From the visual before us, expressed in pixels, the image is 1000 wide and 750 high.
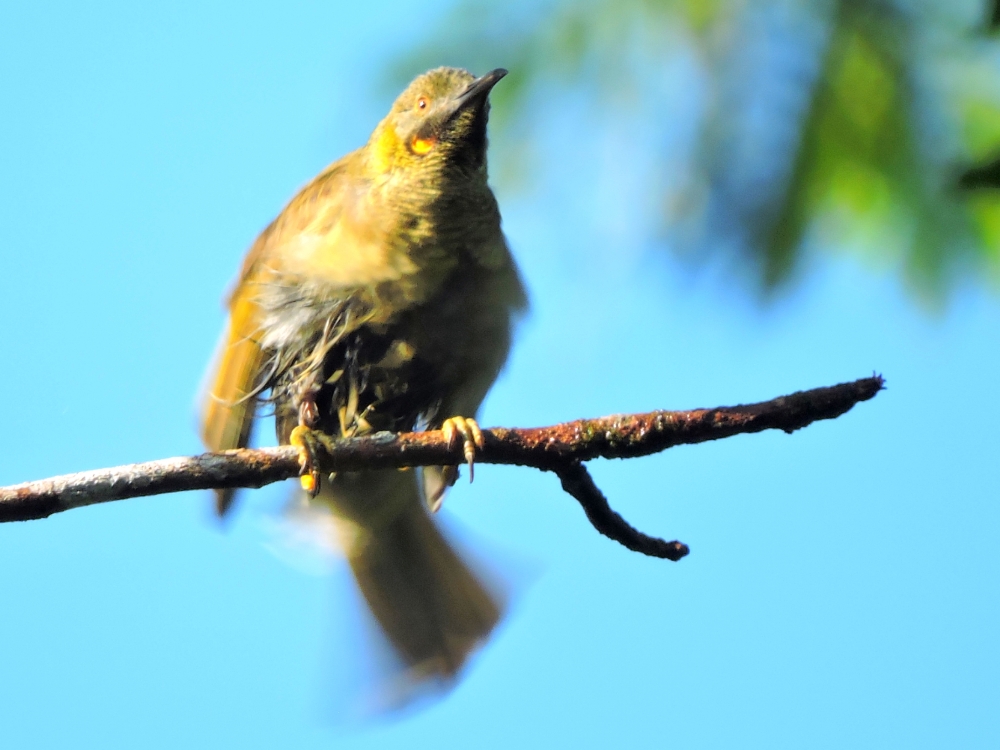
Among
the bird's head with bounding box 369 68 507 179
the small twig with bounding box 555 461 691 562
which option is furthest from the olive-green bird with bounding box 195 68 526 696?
the small twig with bounding box 555 461 691 562

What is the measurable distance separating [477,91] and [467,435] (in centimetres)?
122

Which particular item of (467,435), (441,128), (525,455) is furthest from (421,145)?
(525,455)

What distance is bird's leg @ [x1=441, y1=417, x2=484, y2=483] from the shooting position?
259cm

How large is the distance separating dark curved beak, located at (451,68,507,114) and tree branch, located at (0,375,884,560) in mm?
1188

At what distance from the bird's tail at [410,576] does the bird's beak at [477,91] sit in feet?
3.94

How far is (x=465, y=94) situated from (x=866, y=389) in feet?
5.51

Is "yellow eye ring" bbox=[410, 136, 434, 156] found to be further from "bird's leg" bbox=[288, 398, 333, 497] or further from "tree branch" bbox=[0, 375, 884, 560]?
"tree branch" bbox=[0, 375, 884, 560]

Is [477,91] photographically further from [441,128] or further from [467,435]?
[467,435]

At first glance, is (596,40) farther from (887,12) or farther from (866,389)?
(866,389)

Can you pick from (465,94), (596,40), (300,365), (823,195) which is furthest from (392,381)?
(823,195)

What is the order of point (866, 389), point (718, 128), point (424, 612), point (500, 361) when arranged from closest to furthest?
point (866, 389)
point (718, 128)
point (500, 361)
point (424, 612)

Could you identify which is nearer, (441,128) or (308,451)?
(308,451)

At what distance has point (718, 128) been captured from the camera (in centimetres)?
289

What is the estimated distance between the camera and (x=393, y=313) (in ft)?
10.7
